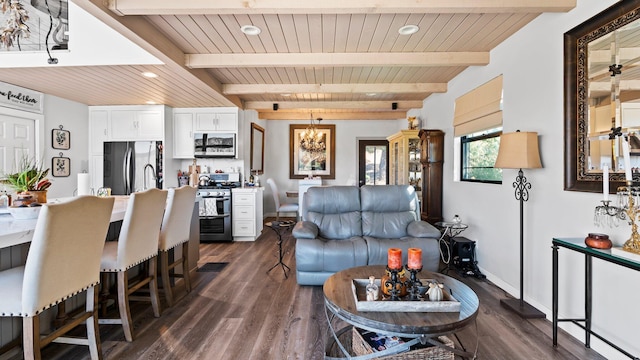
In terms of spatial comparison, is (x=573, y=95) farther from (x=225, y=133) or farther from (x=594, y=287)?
(x=225, y=133)

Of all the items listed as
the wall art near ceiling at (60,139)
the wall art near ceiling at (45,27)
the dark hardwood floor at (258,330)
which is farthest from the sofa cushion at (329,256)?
the wall art near ceiling at (60,139)

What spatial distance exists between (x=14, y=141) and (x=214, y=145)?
8.42 ft

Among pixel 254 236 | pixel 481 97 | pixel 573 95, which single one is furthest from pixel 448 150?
pixel 254 236

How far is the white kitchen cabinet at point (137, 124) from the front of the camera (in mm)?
5105

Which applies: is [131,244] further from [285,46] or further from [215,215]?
[215,215]

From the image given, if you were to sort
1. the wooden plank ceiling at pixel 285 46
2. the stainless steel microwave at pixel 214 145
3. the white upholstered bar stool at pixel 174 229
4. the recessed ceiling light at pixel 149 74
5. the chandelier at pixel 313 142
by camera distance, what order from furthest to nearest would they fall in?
the chandelier at pixel 313 142 < the stainless steel microwave at pixel 214 145 < the recessed ceiling light at pixel 149 74 < the white upholstered bar stool at pixel 174 229 < the wooden plank ceiling at pixel 285 46

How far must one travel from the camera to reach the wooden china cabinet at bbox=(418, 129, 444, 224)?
4.55 meters

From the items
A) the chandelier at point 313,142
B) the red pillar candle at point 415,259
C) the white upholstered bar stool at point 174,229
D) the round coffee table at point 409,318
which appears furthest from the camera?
the chandelier at point 313,142

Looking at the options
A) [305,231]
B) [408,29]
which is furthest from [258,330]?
[408,29]

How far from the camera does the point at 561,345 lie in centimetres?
206

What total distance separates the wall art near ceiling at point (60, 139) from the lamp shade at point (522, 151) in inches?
231

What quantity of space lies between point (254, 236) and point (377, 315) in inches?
155

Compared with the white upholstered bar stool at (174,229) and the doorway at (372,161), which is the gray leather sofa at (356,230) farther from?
the doorway at (372,161)

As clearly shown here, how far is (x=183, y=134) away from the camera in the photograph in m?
5.37
